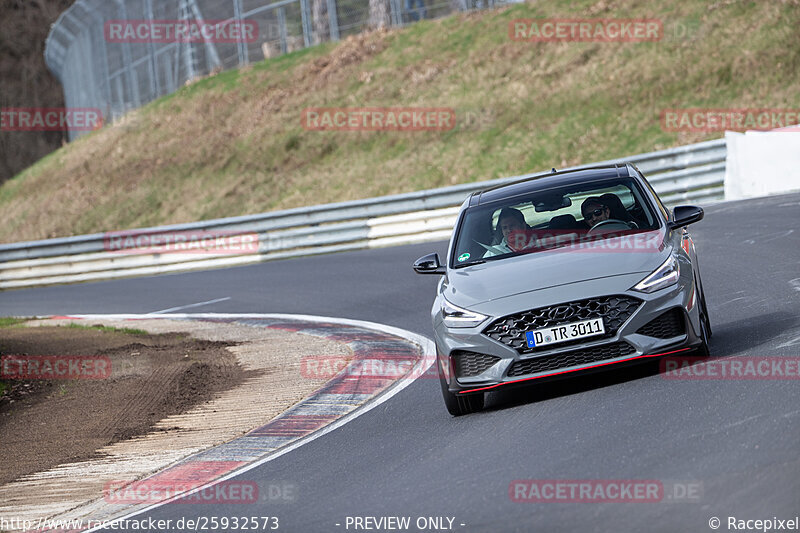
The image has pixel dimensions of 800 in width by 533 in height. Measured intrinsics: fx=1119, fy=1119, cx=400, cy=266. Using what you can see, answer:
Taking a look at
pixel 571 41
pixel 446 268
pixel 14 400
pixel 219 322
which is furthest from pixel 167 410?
pixel 571 41

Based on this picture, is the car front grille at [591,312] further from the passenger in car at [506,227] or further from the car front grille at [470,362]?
the passenger in car at [506,227]

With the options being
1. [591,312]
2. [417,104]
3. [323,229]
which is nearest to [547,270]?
[591,312]

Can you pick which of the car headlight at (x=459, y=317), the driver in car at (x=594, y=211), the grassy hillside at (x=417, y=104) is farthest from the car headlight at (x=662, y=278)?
the grassy hillside at (x=417, y=104)

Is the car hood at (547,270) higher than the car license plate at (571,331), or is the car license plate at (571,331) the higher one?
the car hood at (547,270)

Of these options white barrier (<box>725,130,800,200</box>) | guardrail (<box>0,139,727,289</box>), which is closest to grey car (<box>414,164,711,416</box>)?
white barrier (<box>725,130,800,200</box>)

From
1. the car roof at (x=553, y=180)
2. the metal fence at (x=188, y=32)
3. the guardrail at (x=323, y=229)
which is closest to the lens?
the car roof at (x=553, y=180)

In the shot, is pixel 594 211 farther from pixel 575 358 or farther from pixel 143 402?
pixel 143 402

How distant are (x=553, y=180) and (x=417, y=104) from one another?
24.4m

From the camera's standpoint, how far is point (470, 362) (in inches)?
297

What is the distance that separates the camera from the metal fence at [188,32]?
37000mm

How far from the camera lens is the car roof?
8891 millimetres

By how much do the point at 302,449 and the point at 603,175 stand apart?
128 inches

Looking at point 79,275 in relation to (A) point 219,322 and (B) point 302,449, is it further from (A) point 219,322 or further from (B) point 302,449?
(B) point 302,449

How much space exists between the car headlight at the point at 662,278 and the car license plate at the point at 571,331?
0.36 m
